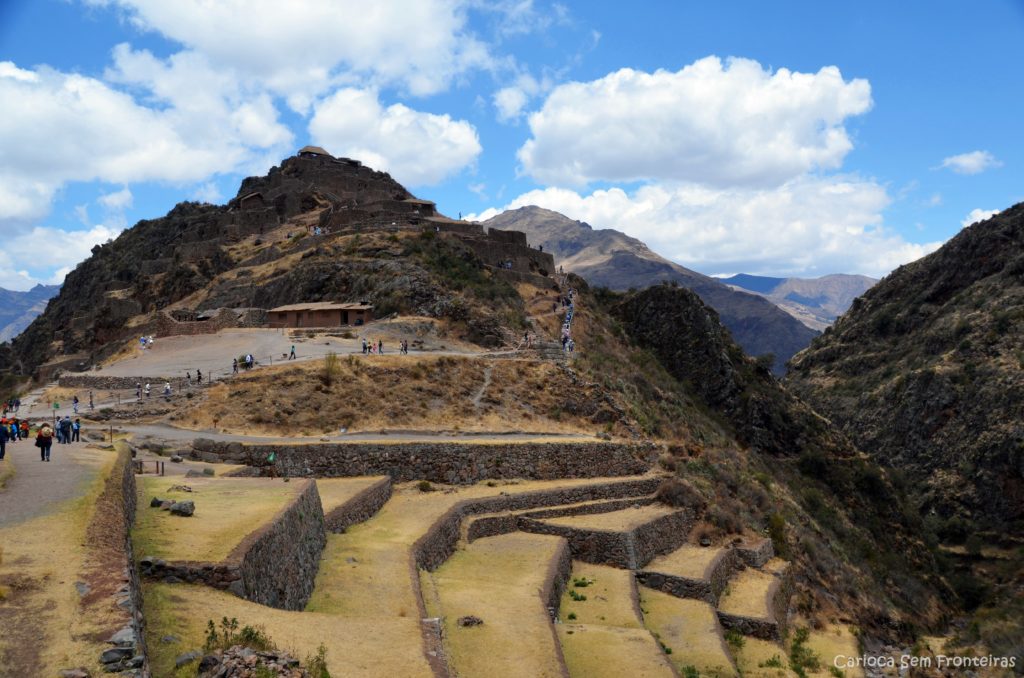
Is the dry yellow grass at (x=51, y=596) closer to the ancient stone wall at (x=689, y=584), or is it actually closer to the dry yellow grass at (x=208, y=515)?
the dry yellow grass at (x=208, y=515)

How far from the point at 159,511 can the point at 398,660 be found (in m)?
6.64

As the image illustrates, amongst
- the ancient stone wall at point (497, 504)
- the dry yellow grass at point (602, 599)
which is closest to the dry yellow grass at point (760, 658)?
the dry yellow grass at point (602, 599)

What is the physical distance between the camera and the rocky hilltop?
5719cm

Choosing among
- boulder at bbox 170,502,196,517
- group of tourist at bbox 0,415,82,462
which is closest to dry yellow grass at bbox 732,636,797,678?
boulder at bbox 170,502,196,517

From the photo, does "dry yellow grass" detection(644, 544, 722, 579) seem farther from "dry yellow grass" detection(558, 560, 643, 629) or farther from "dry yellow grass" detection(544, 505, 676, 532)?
"dry yellow grass" detection(558, 560, 643, 629)

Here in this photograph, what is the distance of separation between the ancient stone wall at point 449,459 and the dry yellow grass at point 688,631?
6.64 metres

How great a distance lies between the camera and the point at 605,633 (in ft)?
55.7

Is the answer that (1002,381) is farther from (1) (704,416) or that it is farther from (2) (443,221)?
(2) (443,221)

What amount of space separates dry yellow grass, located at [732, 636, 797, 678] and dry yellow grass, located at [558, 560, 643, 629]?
329 centimetres

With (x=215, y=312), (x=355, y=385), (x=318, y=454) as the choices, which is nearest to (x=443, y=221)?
(x=215, y=312)

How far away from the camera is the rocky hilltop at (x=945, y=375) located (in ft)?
188

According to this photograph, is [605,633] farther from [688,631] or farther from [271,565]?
[271,565]

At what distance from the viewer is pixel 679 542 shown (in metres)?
26.8

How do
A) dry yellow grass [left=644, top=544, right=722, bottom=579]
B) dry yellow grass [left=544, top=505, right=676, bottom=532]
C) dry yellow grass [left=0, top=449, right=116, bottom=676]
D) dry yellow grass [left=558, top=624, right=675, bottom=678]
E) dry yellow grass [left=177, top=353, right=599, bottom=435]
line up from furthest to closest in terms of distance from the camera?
→ 1. dry yellow grass [left=177, top=353, right=599, bottom=435]
2. dry yellow grass [left=544, top=505, right=676, bottom=532]
3. dry yellow grass [left=644, top=544, right=722, bottom=579]
4. dry yellow grass [left=558, top=624, right=675, bottom=678]
5. dry yellow grass [left=0, top=449, right=116, bottom=676]
